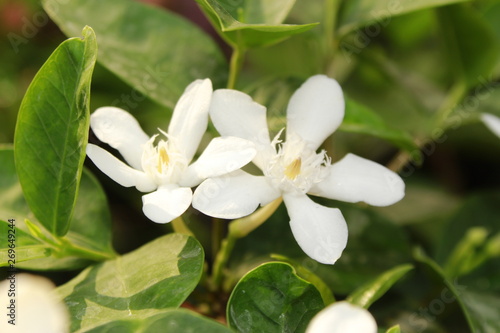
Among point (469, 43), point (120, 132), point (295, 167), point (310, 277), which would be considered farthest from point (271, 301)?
point (469, 43)

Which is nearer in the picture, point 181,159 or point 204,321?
point 204,321

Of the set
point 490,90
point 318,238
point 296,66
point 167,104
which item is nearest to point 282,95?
point 167,104

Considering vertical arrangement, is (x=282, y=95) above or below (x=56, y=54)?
below

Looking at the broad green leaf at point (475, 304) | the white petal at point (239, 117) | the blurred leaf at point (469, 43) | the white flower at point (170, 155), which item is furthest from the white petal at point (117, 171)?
the blurred leaf at point (469, 43)

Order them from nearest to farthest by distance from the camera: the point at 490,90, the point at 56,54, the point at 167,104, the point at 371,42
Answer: the point at 56,54 → the point at 167,104 → the point at 490,90 → the point at 371,42

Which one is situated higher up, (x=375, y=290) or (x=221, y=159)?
(x=221, y=159)

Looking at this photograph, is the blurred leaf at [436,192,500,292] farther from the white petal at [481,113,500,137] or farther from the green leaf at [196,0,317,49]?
the green leaf at [196,0,317,49]

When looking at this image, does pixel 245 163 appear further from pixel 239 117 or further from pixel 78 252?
pixel 78 252

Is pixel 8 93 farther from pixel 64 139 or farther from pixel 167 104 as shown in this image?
pixel 64 139
